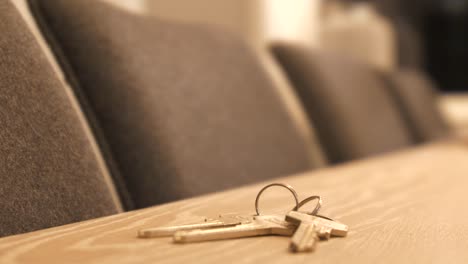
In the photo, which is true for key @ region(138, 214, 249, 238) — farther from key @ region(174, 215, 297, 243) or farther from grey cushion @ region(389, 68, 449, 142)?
grey cushion @ region(389, 68, 449, 142)

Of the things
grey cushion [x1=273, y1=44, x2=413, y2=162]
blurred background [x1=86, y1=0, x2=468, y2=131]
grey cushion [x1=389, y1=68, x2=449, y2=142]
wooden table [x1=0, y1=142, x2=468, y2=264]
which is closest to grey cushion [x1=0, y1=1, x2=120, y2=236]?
wooden table [x1=0, y1=142, x2=468, y2=264]

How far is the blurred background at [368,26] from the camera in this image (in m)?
2.14

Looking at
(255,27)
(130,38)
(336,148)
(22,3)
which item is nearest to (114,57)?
(130,38)

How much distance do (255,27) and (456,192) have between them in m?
1.48

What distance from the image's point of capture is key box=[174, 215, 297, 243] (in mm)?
456

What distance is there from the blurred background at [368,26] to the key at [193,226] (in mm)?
797

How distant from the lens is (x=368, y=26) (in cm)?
321

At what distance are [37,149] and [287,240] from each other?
33 centimetres

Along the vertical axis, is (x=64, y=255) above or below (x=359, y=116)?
above

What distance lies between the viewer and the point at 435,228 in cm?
54

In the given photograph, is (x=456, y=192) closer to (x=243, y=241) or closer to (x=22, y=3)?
(x=243, y=241)

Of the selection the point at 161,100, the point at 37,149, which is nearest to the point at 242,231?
the point at 37,149

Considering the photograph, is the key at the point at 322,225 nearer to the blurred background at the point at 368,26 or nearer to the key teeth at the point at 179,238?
the key teeth at the point at 179,238

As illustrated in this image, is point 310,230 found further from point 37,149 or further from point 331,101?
point 331,101
